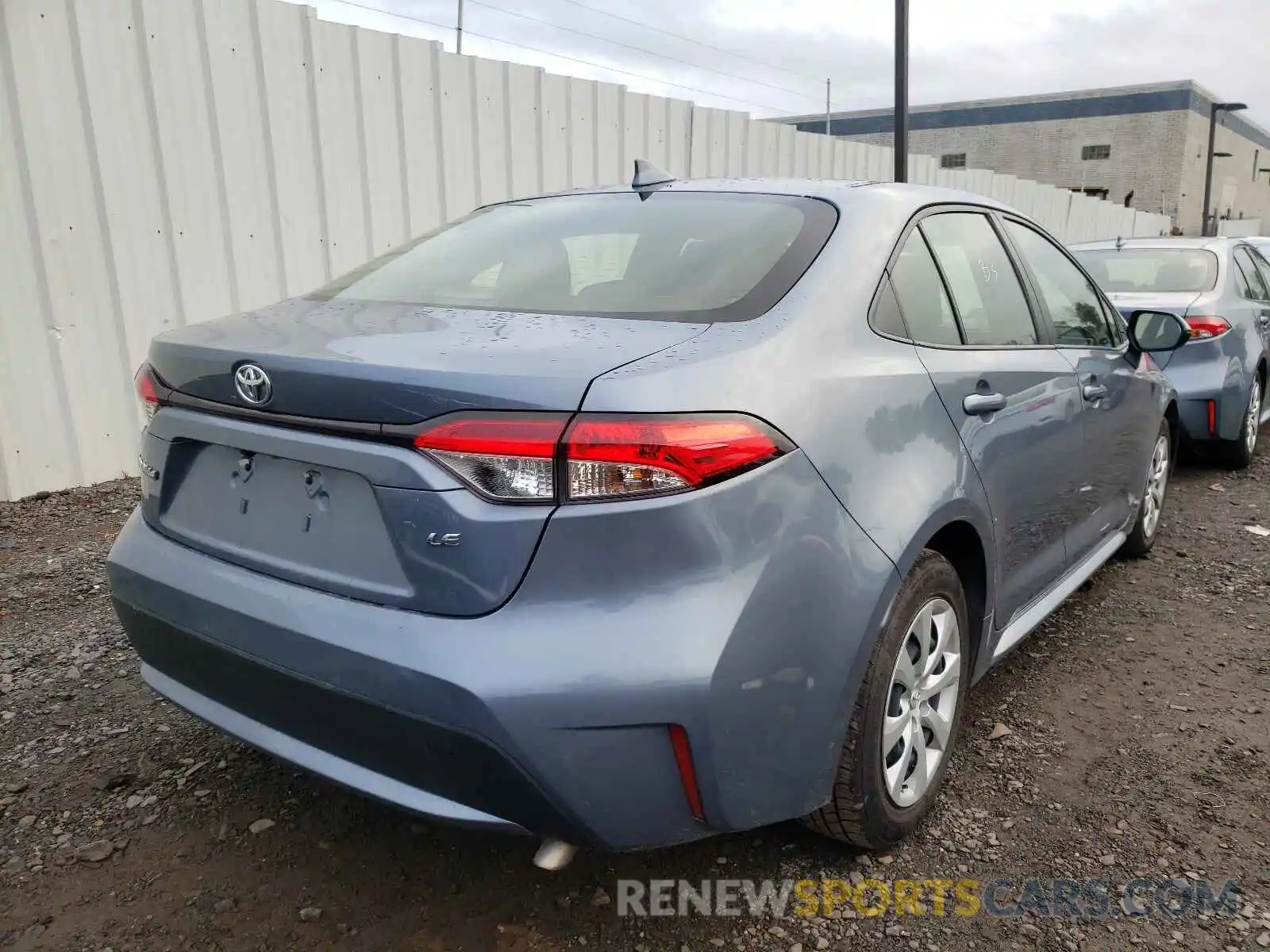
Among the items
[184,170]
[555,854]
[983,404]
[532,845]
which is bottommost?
[532,845]

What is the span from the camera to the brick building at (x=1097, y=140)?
3788 centimetres

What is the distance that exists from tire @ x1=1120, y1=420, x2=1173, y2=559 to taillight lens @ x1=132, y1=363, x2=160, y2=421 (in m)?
3.82

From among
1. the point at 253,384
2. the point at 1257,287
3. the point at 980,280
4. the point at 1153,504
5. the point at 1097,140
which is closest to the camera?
the point at 253,384

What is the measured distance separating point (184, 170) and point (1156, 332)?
4.80 m

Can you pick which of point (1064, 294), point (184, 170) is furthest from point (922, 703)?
point (184, 170)

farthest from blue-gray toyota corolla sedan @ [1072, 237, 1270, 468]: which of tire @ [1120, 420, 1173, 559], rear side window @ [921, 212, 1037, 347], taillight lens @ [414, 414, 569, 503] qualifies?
taillight lens @ [414, 414, 569, 503]

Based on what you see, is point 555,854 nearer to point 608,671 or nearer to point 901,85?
point 608,671

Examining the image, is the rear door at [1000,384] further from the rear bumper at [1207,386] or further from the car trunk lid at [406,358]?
the rear bumper at [1207,386]

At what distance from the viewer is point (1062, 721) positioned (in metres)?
2.93

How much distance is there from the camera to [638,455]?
1586 mm

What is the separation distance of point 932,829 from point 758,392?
1336 mm

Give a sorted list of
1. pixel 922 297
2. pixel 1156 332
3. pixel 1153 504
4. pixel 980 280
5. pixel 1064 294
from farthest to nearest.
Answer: pixel 1153 504
pixel 1156 332
pixel 1064 294
pixel 980 280
pixel 922 297

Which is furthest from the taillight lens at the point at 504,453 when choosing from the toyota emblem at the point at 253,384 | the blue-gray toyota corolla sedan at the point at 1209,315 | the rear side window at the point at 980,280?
the blue-gray toyota corolla sedan at the point at 1209,315

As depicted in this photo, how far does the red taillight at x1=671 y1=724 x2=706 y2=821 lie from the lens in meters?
1.62
